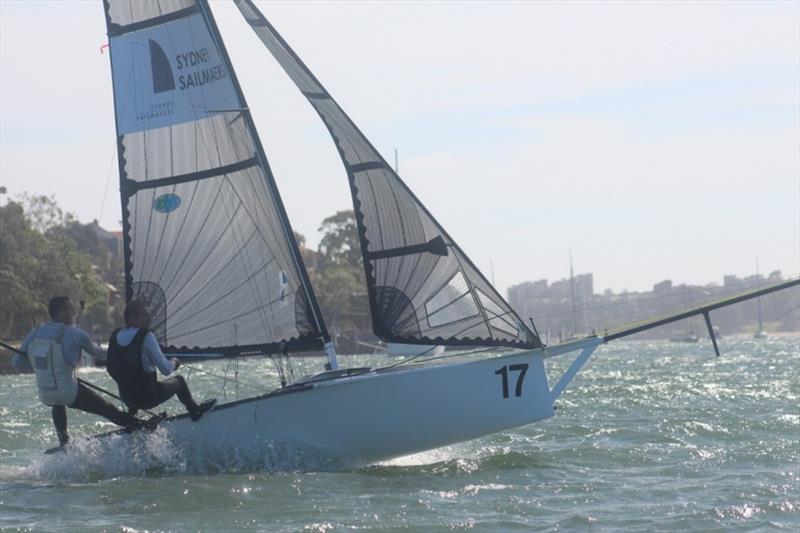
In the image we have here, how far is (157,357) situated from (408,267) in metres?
2.35

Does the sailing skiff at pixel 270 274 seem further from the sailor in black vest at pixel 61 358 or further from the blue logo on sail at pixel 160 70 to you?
the sailor in black vest at pixel 61 358

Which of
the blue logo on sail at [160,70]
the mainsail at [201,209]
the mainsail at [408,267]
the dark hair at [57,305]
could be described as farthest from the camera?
the blue logo on sail at [160,70]

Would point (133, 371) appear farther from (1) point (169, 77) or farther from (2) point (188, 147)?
(1) point (169, 77)

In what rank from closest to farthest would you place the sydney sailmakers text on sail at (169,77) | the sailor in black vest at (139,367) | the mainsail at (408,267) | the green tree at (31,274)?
the sailor in black vest at (139,367), the mainsail at (408,267), the sydney sailmakers text on sail at (169,77), the green tree at (31,274)

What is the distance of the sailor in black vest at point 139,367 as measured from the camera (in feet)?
36.6

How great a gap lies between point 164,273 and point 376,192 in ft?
6.95

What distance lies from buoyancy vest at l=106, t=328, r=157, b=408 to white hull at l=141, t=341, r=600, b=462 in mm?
→ 461

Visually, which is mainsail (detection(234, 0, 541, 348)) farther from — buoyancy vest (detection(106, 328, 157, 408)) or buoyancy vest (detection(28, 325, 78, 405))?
buoyancy vest (detection(28, 325, 78, 405))

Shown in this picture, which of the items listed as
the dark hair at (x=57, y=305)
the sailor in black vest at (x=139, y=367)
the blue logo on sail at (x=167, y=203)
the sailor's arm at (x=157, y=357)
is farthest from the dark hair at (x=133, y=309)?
the blue logo on sail at (x=167, y=203)

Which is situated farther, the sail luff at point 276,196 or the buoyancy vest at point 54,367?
the sail luff at point 276,196

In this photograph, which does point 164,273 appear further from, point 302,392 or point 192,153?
point 302,392

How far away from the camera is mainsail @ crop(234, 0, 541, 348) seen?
11969 mm

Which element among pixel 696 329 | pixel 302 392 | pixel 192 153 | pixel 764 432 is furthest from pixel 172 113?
pixel 696 329

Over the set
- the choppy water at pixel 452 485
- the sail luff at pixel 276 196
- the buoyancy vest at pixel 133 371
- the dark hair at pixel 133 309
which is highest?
the sail luff at pixel 276 196
